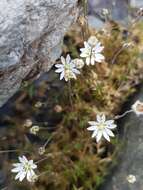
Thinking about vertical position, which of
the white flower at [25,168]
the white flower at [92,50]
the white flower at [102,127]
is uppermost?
the white flower at [92,50]

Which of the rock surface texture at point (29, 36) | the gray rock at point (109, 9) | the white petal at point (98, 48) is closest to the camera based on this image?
the rock surface texture at point (29, 36)

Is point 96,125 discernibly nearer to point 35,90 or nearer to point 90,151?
point 90,151

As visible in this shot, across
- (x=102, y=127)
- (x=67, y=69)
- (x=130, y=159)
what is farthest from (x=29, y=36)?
(x=130, y=159)

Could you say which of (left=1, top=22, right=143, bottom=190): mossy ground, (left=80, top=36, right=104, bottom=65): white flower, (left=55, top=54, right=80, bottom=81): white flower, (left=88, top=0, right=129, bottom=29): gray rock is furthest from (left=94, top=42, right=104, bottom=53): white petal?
(left=88, top=0, right=129, bottom=29): gray rock

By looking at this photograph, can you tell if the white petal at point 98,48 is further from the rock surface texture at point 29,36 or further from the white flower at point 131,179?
the white flower at point 131,179

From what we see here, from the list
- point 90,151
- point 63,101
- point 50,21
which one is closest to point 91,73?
point 63,101

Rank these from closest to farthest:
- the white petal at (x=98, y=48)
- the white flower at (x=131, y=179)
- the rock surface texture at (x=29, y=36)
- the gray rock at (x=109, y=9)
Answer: the rock surface texture at (x=29, y=36)
the white petal at (x=98, y=48)
the white flower at (x=131, y=179)
the gray rock at (x=109, y=9)

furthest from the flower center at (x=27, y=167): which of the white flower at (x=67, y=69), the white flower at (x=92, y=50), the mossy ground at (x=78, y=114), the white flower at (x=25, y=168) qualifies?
the white flower at (x=92, y=50)
